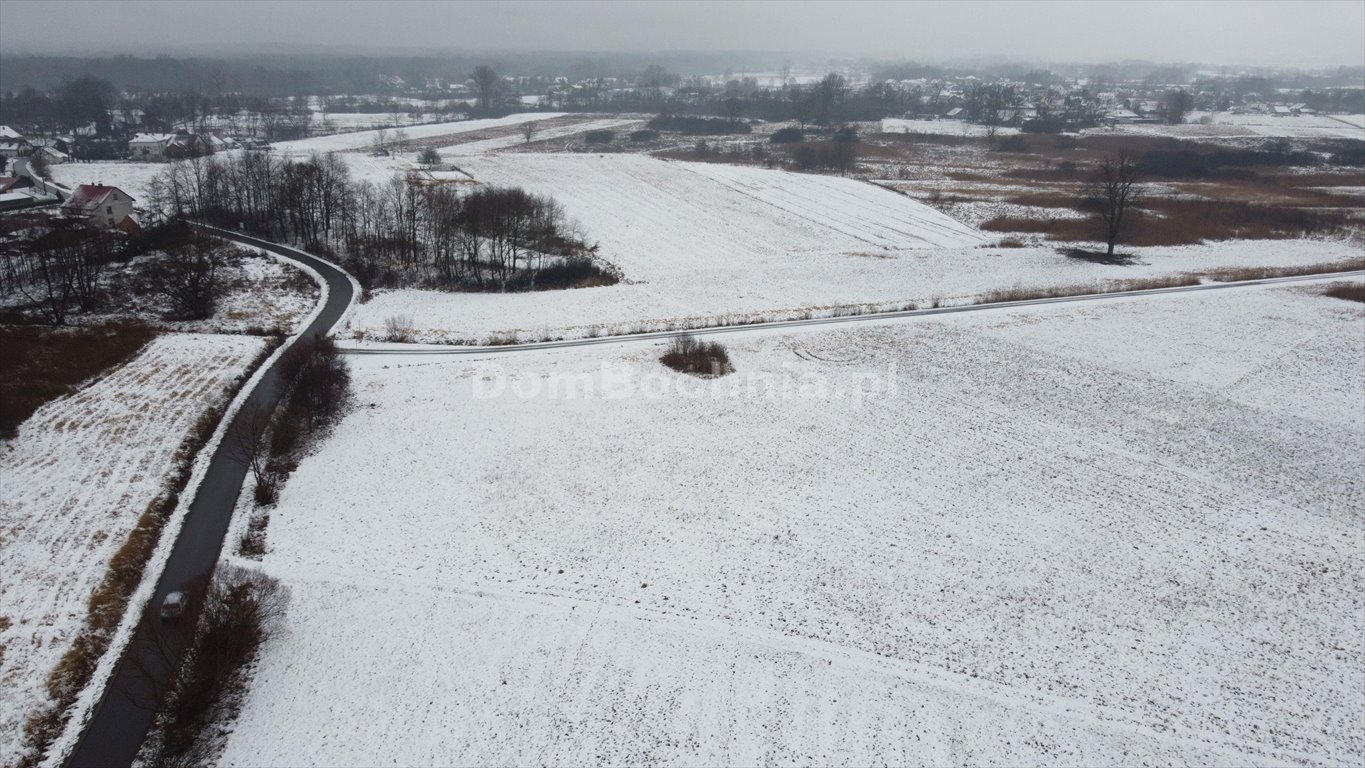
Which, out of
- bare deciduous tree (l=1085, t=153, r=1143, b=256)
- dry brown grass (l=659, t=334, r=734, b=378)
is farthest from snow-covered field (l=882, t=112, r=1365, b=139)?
dry brown grass (l=659, t=334, r=734, b=378)

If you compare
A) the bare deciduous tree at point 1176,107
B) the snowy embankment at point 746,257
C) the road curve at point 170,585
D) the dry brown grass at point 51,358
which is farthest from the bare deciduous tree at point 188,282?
the bare deciduous tree at point 1176,107

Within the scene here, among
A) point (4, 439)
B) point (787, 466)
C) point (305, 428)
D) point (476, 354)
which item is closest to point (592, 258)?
point (476, 354)

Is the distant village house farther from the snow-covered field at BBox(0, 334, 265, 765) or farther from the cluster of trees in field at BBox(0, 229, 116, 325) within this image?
the snow-covered field at BBox(0, 334, 265, 765)

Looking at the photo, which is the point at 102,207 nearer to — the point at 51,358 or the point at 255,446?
the point at 51,358

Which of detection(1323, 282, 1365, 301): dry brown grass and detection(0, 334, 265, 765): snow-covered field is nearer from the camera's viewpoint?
detection(0, 334, 265, 765): snow-covered field

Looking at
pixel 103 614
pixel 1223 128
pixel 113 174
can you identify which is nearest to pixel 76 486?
pixel 103 614

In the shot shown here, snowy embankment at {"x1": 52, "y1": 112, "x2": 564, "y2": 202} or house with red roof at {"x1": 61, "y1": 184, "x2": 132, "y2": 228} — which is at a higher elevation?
snowy embankment at {"x1": 52, "y1": 112, "x2": 564, "y2": 202}
